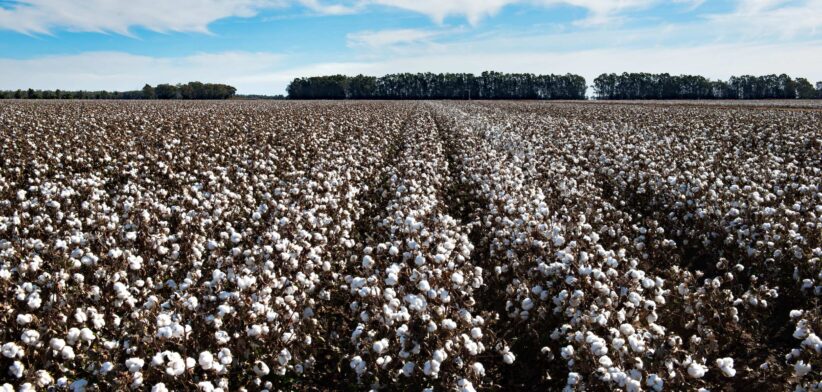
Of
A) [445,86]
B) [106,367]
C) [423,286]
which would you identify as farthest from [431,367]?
[445,86]

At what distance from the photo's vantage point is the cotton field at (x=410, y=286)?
4387 millimetres

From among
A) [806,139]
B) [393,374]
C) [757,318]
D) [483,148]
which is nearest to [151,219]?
[393,374]

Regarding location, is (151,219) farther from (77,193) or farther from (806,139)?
(806,139)

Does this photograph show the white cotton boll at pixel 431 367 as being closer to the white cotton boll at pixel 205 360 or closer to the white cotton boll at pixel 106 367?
the white cotton boll at pixel 205 360

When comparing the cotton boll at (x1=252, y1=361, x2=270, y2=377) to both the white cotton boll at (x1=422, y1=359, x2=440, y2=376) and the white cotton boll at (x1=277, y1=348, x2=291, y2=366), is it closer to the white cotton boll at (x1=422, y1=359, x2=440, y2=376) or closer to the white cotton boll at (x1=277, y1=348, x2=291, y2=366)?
the white cotton boll at (x1=277, y1=348, x2=291, y2=366)

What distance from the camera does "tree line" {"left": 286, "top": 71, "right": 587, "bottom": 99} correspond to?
154125 mm

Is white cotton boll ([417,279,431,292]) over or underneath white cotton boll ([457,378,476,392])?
over

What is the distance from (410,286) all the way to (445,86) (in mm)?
161722

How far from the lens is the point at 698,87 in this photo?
142000 millimetres

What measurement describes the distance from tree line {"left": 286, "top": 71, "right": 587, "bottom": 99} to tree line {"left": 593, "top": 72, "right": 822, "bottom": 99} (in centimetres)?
1007

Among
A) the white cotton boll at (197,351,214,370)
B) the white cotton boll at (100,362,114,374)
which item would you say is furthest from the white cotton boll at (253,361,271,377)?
the white cotton boll at (100,362,114,374)

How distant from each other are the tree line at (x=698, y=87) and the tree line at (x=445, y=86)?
10.1 m

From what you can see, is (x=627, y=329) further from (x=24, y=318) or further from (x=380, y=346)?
(x=24, y=318)

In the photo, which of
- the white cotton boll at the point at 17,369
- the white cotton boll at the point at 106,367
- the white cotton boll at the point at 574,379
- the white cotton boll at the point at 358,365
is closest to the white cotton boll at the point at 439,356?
the white cotton boll at the point at 358,365
